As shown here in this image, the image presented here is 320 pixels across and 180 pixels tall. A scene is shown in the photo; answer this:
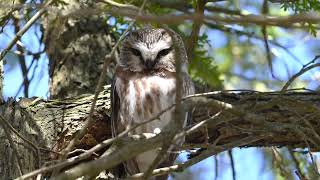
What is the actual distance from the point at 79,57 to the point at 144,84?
0.97m

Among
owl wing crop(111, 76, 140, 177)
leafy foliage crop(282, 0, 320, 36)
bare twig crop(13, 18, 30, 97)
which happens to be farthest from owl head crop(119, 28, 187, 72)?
leafy foliage crop(282, 0, 320, 36)

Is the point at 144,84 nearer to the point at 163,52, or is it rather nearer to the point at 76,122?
the point at 163,52

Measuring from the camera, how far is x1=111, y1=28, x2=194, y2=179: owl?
13.8ft

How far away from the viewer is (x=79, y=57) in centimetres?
506

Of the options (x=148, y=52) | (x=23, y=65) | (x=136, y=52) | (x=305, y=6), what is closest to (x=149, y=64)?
(x=148, y=52)

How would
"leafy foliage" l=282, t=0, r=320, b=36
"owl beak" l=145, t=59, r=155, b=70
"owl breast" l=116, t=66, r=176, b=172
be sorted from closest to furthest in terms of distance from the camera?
"leafy foliage" l=282, t=0, r=320, b=36, "owl breast" l=116, t=66, r=176, b=172, "owl beak" l=145, t=59, r=155, b=70

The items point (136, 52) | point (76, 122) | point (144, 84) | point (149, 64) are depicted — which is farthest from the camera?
point (136, 52)

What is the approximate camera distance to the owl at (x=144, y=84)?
4.20m

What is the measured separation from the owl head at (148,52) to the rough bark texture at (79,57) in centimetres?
36

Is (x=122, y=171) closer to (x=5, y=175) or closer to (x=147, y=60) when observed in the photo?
(x=147, y=60)

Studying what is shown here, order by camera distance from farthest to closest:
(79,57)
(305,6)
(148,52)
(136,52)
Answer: (79,57) → (136,52) → (148,52) → (305,6)

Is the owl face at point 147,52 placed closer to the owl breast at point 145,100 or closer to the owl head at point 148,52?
the owl head at point 148,52

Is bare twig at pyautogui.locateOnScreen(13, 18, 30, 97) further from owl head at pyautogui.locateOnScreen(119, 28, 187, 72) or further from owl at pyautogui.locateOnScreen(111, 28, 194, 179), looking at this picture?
owl head at pyautogui.locateOnScreen(119, 28, 187, 72)

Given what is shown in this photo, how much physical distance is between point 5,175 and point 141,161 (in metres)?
1.25
